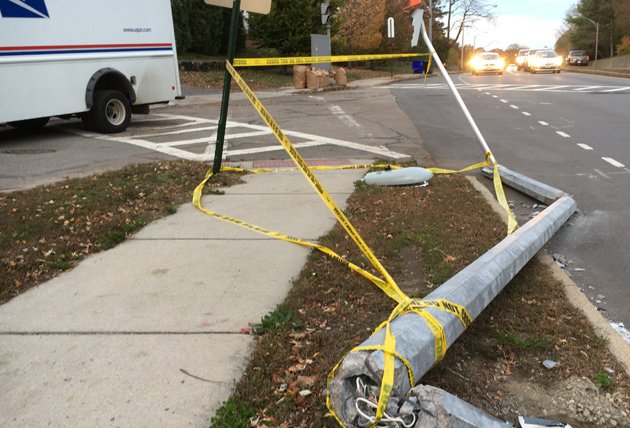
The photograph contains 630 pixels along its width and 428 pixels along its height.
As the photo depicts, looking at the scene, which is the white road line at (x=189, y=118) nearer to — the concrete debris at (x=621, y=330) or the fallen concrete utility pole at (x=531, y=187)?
the fallen concrete utility pole at (x=531, y=187)

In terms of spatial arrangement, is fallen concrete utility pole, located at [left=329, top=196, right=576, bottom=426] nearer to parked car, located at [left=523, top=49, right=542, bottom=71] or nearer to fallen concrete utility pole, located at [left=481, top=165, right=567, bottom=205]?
fallen concrete utility pole, located at [left=481, top=165, right=567, bottom=205]

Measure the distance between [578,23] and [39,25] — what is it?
99041 millimetres

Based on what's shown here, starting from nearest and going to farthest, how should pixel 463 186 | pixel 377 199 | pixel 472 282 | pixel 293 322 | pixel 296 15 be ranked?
pixel 472 282 < pixel 293 322 < pixel 377 199 < pixel 463 186 < pixel 296 15

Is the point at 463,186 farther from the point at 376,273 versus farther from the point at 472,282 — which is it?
the point at 472,282

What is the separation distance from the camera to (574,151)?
1006cm

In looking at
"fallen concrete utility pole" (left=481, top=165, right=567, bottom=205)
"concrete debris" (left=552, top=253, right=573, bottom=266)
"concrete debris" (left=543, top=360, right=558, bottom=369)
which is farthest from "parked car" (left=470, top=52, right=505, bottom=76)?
"concrete debris" (left=543, top=360, right=558, bottom=369)

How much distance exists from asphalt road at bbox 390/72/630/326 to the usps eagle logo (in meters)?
7.91

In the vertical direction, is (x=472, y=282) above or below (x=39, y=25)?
below

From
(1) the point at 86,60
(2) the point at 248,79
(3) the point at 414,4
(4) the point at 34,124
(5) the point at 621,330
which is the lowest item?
(5) the point at 621,330

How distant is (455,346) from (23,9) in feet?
34.8

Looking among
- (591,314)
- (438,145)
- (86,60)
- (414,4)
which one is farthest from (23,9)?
(591,314)

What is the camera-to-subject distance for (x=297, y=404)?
2.89m

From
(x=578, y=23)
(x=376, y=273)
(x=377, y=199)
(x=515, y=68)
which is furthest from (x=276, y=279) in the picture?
(x=578, y=23)

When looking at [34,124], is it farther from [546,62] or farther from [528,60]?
[528,60]
